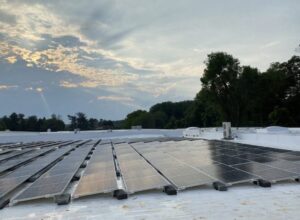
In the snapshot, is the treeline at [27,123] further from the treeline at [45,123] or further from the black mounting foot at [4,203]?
the black mounting foot at [4,203]

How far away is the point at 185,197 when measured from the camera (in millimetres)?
6844

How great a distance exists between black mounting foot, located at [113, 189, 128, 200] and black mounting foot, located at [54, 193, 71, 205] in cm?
93

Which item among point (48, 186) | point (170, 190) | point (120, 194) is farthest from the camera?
point (48, 186)

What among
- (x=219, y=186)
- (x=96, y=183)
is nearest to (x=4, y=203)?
(x=96, y=183)

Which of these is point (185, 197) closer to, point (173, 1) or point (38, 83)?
point (173, 1)

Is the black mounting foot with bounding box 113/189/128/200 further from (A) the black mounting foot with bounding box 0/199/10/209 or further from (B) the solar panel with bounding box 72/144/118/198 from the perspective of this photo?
(A) the black mounting foot with bounding box 0/199/10/209

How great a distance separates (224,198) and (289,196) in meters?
1.29

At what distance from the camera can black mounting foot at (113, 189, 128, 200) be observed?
22.4 feet

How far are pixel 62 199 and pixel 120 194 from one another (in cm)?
114

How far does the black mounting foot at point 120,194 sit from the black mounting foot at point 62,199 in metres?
0.93

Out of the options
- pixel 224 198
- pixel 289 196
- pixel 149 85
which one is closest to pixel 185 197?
pixel 224 198

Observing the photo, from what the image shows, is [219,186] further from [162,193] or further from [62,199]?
[62,199]

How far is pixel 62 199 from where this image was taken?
21.8 ft

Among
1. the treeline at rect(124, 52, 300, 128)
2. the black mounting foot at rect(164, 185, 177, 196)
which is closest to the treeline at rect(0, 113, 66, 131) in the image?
the treeline at rect(124, 52, 300, 128)
